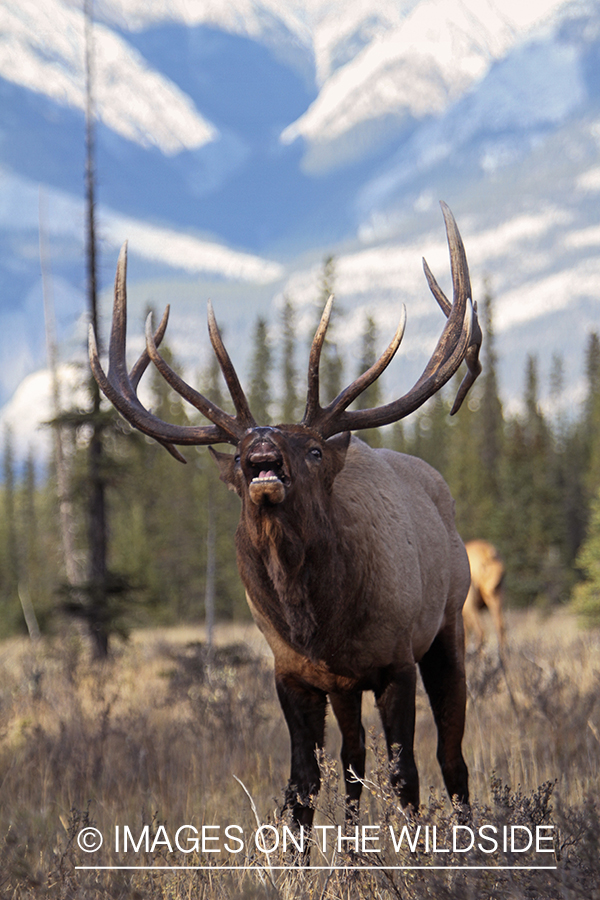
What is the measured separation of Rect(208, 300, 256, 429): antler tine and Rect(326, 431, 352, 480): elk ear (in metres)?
0.40

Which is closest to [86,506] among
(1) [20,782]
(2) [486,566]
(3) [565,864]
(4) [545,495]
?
(2) [486,566]

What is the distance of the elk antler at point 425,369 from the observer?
4.09m

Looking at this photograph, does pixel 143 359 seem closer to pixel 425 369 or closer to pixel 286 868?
pixel 425 369

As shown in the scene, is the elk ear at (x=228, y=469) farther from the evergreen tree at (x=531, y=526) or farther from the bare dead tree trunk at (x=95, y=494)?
the evergreen tree at (x=531, y=526)

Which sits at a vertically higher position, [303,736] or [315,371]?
[315,371]

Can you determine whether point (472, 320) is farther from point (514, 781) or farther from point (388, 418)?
point (514, 781)

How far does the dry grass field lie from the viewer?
3117 mm

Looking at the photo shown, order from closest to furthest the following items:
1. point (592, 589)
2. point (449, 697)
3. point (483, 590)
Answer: point (449, 697) < point (483, 590) < point (592, 589)

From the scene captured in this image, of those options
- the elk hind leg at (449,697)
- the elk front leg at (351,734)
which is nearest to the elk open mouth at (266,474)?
the elk front leg at (351,734)

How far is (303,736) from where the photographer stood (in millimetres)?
4184

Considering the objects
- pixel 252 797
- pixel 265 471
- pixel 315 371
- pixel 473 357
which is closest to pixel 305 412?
pixel 315 371

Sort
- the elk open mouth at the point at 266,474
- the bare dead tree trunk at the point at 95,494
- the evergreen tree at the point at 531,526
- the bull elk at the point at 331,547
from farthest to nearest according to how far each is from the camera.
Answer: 1. the evergreen tree at the point at 531,526
2. the bare dead tree trunk at the point at 95,494
3. the bull elk at the point at 331,547
4. the elk open mouth at the point at 266,474

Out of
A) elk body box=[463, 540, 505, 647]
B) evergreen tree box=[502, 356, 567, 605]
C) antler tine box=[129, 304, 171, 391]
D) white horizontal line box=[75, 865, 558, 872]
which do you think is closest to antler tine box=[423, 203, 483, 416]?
antler tine box=[129, 304, 171, 391]

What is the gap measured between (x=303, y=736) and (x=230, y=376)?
5.56ft
